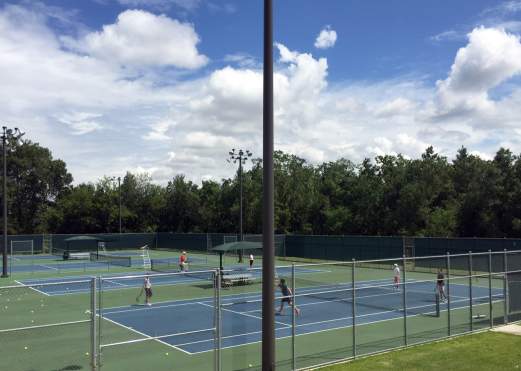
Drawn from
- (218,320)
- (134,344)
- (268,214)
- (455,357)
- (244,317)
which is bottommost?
(244,317)

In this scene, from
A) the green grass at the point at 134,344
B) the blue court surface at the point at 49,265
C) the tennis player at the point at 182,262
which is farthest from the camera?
→ the blue court surface at the point at 49,265

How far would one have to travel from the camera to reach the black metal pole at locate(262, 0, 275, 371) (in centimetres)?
909

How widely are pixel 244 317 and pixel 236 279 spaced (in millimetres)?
11242

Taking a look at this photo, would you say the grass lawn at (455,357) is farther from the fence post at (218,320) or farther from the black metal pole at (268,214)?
the black metal pole at (268,214)

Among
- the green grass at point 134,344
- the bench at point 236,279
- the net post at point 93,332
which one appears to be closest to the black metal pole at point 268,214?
the net post at point 93,332

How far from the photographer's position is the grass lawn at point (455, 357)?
42.7ft

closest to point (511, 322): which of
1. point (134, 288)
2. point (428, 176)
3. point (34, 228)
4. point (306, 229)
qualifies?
point (134, 288)

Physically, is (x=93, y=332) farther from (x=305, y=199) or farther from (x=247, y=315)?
(x=305, y=199)

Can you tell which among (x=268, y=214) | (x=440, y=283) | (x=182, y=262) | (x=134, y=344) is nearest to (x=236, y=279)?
(x=182, y=262)

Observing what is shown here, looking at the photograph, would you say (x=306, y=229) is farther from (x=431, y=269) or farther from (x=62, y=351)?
(x=62, y=351)

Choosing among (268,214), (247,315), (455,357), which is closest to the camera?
(268,214)

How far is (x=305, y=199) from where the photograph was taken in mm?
79062

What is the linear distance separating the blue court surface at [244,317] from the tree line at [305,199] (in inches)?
1226

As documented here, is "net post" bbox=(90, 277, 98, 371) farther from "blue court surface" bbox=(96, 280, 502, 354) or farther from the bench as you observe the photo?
the bench
